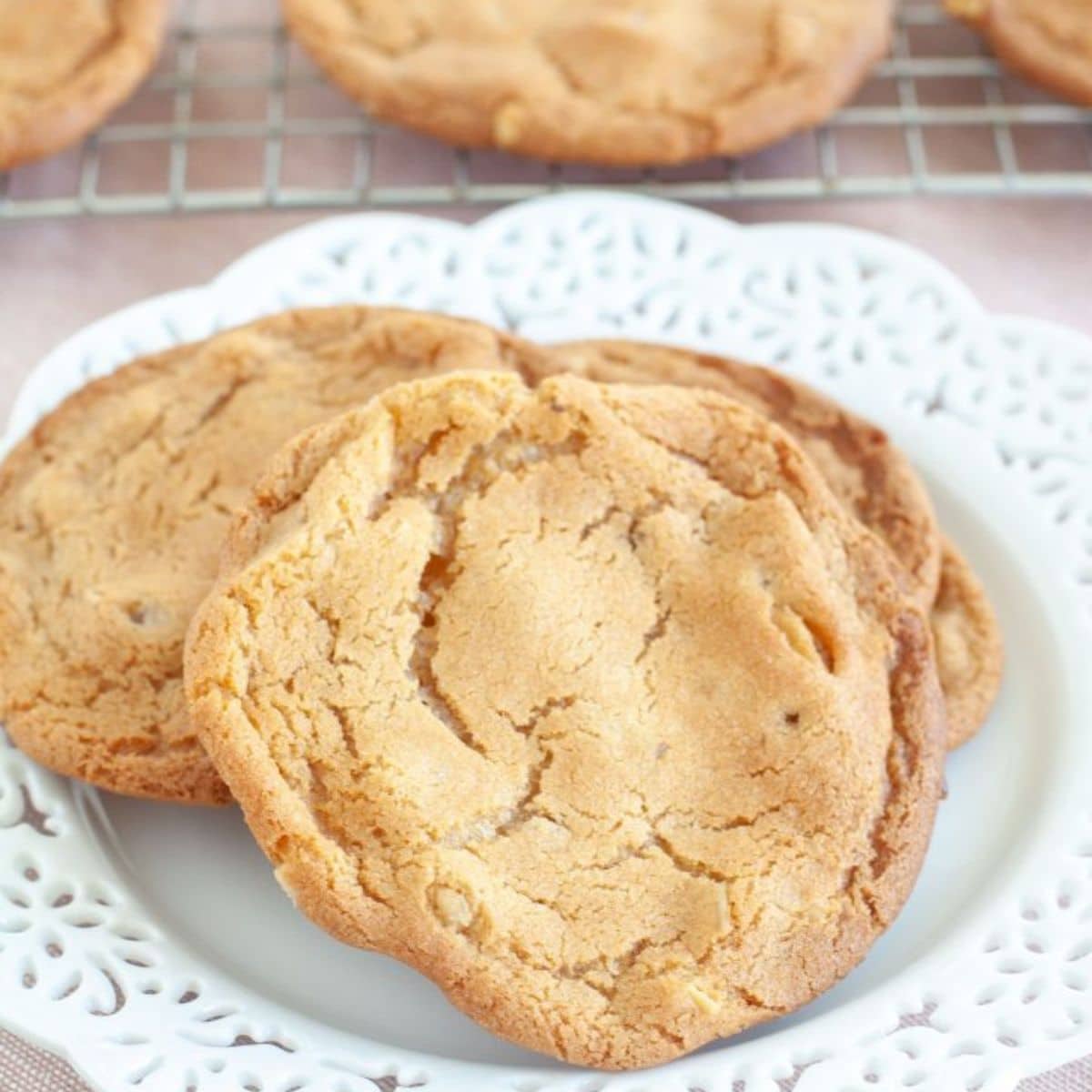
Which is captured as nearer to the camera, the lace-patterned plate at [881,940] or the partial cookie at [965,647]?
the lace-patterned plate at [881,940]

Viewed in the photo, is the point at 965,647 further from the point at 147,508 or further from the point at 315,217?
the point at 315,217

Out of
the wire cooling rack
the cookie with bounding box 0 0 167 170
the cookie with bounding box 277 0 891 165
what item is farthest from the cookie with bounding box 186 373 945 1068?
the cookie with bounding box 0 0 167 170

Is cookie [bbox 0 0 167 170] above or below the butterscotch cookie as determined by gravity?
above

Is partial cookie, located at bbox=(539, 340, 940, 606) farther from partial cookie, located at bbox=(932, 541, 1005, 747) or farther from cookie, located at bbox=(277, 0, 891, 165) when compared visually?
cookie, located at bbox=(277, 0, 891, 165)

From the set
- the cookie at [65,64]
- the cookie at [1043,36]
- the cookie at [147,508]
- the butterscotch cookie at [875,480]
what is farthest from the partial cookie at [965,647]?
the cookie at [65,64]

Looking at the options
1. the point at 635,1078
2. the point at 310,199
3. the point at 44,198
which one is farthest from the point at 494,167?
the point at 635,1078

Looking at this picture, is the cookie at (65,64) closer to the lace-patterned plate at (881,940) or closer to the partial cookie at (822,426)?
the lace-patterned plate at (881,940)
